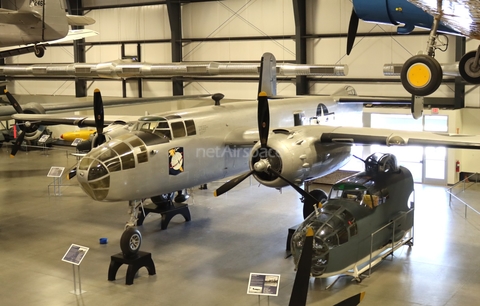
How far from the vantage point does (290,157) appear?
42.4 feet

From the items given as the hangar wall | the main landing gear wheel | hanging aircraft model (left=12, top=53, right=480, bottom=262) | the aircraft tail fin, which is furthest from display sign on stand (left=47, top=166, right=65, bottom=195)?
the main landing gear wheel

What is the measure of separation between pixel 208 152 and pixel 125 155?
2.67 metres

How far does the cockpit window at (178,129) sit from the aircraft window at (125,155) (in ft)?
4.86

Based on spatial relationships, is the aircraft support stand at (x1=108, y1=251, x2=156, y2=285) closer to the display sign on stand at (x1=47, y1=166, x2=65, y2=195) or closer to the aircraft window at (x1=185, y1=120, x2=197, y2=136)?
the aircraft window at (x1=185, y1=120, x2=197, y2=136)

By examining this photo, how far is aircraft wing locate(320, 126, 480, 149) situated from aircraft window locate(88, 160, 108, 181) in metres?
5.21

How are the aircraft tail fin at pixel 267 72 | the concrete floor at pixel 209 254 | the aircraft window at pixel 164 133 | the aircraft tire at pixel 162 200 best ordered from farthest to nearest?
the aircraft tail fin at pixel 267 72, the aircraft tire at pixel 162 200, the aircraft window at pixel 164 133, the concrete floor at pixel 209 254

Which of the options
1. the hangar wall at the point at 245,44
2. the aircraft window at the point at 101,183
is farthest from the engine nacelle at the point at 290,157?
the hangar wall at the point at 245,44

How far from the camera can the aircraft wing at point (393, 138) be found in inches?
506

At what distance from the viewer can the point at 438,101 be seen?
24172 mm

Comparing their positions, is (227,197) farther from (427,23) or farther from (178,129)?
(427,23)

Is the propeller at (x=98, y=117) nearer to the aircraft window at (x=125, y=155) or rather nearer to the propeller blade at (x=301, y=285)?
the aircraft window at (x=125, y=155)

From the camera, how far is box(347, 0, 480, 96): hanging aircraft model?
284 inches

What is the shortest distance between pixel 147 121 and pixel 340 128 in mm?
4961

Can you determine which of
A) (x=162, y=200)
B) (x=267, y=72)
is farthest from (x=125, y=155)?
(x=267, y=72)
